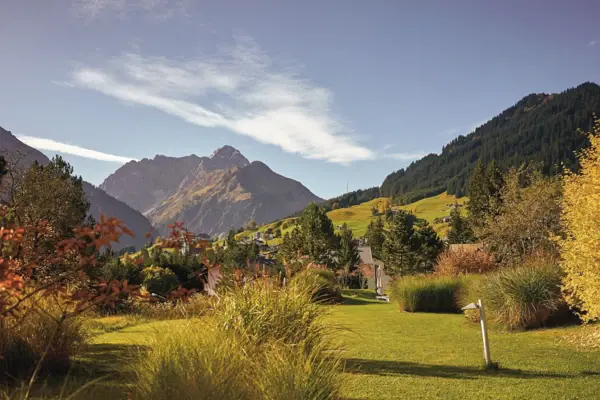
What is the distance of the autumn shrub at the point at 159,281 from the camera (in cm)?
2686

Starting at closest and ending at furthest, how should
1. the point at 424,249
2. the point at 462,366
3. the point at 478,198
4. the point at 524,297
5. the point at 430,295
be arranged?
the point at 462,366
the point at 524,297
the point at 430,295
the point at 424,249
the point at 478,198

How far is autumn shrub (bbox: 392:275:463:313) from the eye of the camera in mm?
20469

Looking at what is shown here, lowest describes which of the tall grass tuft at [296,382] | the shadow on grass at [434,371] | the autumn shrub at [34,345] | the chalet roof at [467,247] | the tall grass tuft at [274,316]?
the shadow on grass at [434,371]

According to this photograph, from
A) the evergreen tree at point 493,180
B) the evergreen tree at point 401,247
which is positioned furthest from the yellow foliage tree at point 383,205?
the evergreen tree at point 401,247

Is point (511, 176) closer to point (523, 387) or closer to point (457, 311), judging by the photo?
point (457, 311)

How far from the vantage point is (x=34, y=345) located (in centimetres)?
809

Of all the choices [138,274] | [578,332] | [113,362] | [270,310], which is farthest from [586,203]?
[138,274]

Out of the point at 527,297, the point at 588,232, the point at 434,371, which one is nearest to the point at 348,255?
the point at 527,297

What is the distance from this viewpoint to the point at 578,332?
12.7 m

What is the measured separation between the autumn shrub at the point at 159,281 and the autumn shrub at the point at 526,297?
18.1 m

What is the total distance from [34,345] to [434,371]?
303 inches

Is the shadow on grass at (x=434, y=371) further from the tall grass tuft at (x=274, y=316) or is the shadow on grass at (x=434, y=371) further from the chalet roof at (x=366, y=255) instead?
the chalet roof at (x=366, y=255)

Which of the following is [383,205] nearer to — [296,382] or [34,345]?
[34,345]

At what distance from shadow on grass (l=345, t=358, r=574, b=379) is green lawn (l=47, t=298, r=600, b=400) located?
0.02 meters
